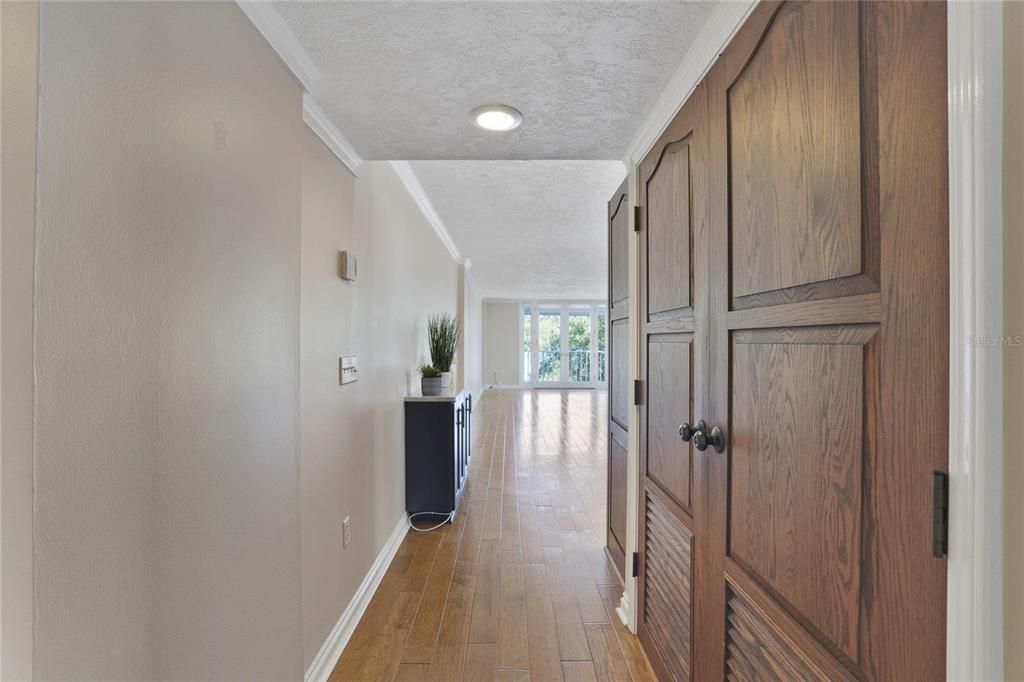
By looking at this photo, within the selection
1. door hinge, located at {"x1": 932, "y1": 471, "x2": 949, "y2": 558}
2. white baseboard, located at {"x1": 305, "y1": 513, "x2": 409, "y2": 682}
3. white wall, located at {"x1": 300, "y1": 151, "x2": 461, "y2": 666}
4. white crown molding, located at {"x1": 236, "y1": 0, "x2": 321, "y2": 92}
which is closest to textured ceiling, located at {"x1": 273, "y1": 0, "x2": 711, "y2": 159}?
white crown molding, located at {"x1": 236, "y1": 0, "x2": 321, "y2": 92}

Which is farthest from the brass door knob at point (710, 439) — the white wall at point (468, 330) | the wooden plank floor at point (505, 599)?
the white wall at point (468, 330)

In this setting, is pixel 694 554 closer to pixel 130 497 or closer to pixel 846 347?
pixel 846 347

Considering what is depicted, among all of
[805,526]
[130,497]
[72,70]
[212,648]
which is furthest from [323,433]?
[805,526]

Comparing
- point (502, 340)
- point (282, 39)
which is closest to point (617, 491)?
point (282, 39)

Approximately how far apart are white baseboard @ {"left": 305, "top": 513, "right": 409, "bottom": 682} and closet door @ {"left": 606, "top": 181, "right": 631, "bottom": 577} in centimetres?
120

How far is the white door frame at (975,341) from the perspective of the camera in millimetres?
530

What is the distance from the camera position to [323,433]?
1764mm

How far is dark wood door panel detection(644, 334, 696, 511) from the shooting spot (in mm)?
1440

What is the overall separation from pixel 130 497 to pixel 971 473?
123 cm

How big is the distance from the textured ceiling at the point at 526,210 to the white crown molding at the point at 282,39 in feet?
5.25

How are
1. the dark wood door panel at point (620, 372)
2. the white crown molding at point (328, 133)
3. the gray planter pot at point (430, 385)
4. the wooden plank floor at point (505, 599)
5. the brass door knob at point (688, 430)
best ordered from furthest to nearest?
1. the gray planter pot at point (430, 385)
2. the dark wood door panel at point (620, 372)
3. the wooden plank floor at point (505, 599)
4. the white crown molding at point (328, 133)
5. the brass door knob at point (688, 430)

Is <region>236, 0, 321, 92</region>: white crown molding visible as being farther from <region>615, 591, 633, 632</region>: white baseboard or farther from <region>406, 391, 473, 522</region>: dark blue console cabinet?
<region>615, 591, 633, 632</region>: white baseboard

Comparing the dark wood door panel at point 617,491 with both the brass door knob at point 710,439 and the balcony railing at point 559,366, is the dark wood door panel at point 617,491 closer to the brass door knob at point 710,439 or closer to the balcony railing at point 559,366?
the brass door knob at point 710,439

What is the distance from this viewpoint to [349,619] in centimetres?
194
